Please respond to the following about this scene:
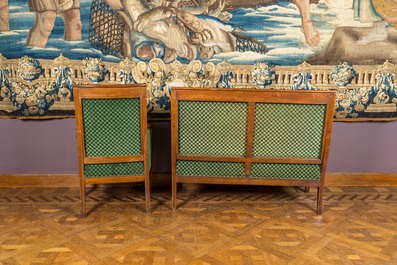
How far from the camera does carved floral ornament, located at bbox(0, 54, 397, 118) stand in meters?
3.23

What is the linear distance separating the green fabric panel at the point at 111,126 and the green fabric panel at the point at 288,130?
99 centimetres

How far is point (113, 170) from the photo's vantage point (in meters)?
2.84

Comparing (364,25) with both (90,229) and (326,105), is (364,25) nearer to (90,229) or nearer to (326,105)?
(326,105)

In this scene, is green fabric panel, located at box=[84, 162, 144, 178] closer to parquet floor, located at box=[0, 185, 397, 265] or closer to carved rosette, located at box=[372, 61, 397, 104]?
parquet floor, located at box=[0, 185, 397, 265]

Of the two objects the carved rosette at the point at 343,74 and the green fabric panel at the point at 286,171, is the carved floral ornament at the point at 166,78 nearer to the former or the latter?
the carved rosette at the point at 343,74

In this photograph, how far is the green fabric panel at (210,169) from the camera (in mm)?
2916

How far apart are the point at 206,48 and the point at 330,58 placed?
45.5 inches

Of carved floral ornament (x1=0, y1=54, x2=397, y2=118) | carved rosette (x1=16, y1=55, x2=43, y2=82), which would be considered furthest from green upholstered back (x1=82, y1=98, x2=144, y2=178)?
carved rosette (x1=16, y1=55, x2=43, y2=82)

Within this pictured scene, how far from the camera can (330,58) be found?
10.7 feet

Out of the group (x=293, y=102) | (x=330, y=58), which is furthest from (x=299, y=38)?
(x=293, y=102)

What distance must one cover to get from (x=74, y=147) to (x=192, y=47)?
1518mm

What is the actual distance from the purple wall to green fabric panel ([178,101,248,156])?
61 cm

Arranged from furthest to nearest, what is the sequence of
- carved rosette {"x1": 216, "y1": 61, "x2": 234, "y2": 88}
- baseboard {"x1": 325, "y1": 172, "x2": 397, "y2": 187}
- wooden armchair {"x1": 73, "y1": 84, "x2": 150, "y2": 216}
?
baseboard {"x1": 325, "y1": 172, "x2": 397, "y2": 187} → carved rosette {"x1": 216, "y1": 61, "x2": 234, "y2": 88} → wooden armchair {"x1": 73, "y1": 84, "x2": 150, "y2": 216}

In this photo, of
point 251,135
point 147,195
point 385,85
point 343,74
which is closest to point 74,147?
point 147,195
